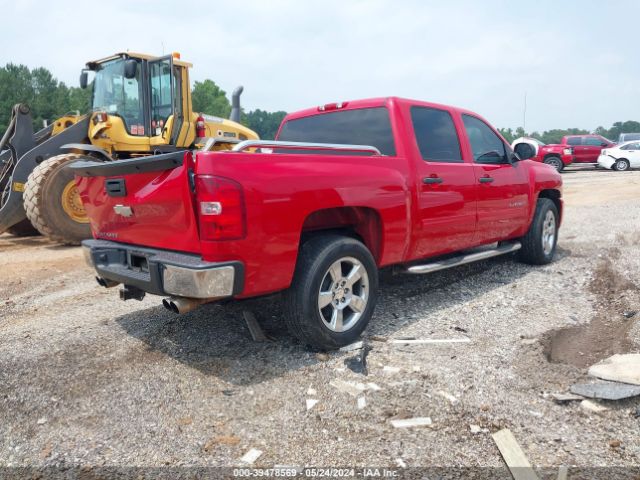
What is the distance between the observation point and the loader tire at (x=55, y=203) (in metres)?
7.57

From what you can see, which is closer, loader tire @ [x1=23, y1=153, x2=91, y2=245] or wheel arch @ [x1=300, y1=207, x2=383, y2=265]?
wheel arch @ [x1=300, y1=207, x2=383, y2=265]

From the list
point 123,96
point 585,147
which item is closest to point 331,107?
point 123,96

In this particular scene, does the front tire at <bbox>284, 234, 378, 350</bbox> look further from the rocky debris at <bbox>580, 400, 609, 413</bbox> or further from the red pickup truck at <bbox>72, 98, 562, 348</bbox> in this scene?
the rocky debris at <bbox>580, 400, 609, 413</bbox>

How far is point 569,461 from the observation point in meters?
2.40

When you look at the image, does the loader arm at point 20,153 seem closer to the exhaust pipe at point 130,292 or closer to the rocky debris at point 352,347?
the exhaust pipe at point 130,292

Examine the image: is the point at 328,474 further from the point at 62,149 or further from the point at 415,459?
the point at 62,149

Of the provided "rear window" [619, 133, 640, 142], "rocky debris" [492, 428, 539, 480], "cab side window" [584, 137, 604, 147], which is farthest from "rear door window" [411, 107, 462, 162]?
"rear window" [619, 133, 640, 142]

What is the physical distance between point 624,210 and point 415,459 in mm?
10385

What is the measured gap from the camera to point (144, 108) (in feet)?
30.6

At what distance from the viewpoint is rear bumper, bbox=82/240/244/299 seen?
3.01 meters

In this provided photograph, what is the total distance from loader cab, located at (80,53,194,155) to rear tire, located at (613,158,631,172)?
70.9 ft

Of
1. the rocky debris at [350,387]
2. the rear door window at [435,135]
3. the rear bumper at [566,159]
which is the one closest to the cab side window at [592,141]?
the rear bumper at [566,159]

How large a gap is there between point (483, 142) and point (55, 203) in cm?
618

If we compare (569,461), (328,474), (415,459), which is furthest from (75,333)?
(569,461)
